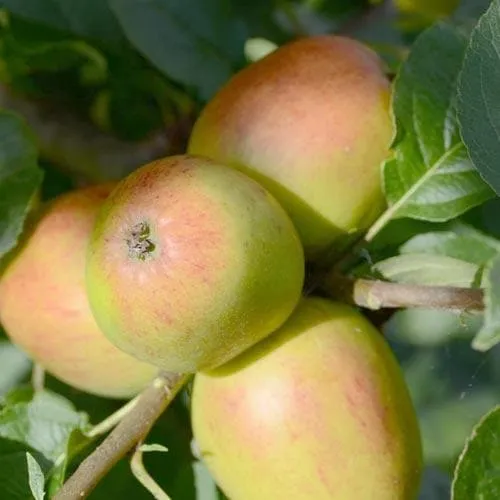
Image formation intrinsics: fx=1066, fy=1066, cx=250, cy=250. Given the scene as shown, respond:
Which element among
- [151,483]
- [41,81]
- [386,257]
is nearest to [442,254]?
[386,257]

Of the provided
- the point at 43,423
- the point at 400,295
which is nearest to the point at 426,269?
the point at 400,295

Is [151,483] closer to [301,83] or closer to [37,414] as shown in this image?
[37,414]

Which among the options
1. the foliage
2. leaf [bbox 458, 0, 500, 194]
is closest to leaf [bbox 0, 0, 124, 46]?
the foliage

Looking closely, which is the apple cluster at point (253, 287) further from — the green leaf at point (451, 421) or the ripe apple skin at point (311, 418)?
the green leaf at point (451, 421)

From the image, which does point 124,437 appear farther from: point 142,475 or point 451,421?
point 451,421

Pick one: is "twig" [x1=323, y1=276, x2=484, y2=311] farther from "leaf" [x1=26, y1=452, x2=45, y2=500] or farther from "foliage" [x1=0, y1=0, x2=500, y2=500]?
"leaf" [x1=26, y1=452, x2=45, y2=500]

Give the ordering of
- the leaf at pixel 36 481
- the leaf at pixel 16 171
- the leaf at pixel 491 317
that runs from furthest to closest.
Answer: the leaf at pixel 16 171
the leaf at pixel 36 481
the leaf at pixel 491 317

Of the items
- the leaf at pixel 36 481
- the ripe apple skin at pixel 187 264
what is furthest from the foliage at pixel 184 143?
the ripe apple skin at pixel 187 264
